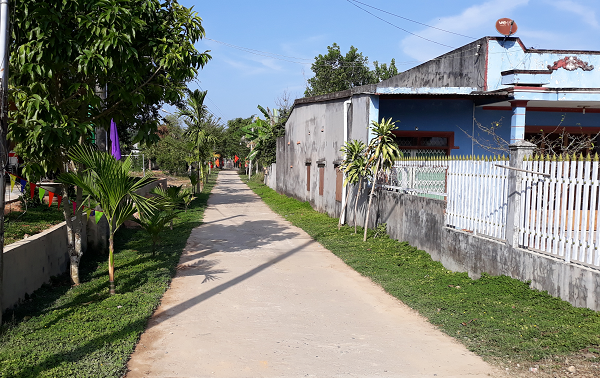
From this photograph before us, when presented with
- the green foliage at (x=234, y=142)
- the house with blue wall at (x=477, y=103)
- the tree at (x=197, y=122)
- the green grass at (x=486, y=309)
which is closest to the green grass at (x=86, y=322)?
the green grass at (x=486, y=309)

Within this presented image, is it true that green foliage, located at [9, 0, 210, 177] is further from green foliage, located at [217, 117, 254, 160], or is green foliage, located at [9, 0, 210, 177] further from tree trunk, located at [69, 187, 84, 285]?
green foliage, located at [217, 117, 254, 160]

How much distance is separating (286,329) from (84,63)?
4.55 metres

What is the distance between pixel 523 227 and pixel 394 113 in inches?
322

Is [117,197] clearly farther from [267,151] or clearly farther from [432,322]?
[267,151]

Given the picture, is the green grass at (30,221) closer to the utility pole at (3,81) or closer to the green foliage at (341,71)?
the utility pole at (3,81)

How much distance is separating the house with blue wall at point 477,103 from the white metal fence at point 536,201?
4460 millimetres

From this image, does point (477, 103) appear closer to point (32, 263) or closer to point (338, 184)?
point (338, 184)

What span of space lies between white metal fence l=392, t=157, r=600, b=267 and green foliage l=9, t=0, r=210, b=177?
495 cm

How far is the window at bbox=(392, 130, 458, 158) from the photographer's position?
47.4 feet

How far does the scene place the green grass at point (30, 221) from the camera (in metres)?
7.24

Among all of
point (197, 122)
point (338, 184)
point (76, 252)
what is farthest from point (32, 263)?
point (197, 122)

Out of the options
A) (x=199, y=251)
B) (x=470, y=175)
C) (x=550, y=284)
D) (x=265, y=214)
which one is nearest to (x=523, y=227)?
(x=550, y=284)

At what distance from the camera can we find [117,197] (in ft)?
21.3

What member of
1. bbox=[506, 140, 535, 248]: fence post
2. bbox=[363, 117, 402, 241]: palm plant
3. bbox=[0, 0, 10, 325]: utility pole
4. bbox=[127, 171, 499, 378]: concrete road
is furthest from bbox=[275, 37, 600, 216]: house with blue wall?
bbox=[0, 0, 10, 325]: utility pole
